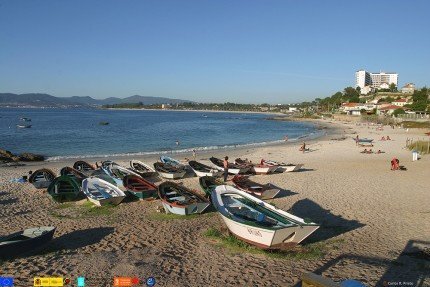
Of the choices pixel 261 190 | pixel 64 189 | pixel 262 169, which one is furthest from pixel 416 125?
pixel 64 189

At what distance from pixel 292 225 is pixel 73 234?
7.04 metres

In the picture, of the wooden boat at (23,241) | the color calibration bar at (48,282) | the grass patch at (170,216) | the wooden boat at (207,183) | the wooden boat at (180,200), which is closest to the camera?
the color calibration bar at (48,282)

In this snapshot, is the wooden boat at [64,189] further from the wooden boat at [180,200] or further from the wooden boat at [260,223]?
the wooden boat at [260,223]

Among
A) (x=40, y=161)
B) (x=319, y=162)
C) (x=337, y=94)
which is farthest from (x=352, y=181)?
(x=337, y=94)

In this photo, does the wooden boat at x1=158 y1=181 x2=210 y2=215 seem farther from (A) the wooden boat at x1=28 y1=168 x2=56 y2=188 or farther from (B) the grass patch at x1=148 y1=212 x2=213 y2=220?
(A) the wooden boat at x1=28 y1=168 x2=56 y2=188

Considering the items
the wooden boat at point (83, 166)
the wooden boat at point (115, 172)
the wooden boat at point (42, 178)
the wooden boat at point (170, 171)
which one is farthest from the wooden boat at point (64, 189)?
the wooden boat at point (83, 166)

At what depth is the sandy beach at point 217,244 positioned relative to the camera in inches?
350

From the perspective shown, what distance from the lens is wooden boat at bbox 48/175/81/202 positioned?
16219 millimetres

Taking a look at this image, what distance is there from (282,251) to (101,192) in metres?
9.37

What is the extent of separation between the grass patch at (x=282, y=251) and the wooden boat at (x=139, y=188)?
5599 mm

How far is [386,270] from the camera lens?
9055mm

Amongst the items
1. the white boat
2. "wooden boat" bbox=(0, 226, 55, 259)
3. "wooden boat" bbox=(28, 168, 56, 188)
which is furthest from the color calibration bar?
the white boat

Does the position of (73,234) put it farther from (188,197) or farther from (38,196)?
(38,196)

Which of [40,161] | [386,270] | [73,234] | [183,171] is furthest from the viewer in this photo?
[40,161]
